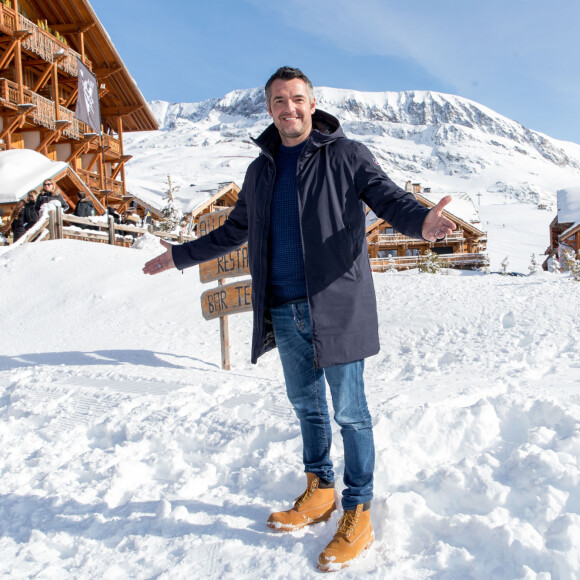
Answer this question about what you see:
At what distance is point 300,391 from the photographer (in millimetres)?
2295

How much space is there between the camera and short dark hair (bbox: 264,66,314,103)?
2199mm

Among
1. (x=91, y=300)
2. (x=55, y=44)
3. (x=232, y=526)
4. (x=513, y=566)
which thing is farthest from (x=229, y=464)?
(x=55, y=44)

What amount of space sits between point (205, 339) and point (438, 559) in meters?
4.77

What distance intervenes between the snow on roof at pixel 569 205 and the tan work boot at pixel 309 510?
33368 mm

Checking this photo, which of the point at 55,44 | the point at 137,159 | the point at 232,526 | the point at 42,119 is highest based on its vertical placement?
the point at 137,159

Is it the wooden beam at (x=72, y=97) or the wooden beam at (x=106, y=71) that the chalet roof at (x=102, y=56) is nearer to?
the wooden beam at (x=106, y=71)

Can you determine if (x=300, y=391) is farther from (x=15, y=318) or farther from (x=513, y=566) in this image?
(x=15, y=318)

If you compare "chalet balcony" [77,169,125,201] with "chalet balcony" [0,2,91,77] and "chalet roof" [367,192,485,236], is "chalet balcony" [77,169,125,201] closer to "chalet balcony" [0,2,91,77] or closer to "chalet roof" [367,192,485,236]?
"chalet balcony" [0,2,91,77]

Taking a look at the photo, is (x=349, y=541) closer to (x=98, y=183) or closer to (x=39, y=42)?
(x=39, y=42)

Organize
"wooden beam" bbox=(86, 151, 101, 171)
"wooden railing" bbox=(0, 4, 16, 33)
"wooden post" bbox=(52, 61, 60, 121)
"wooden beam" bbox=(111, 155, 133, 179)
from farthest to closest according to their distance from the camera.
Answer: "wooden beam" bbox=(111, 155, 133, 179) < "wooden beam" bbox=(86, 151, 101, 171) < "wooden post" bbox=(52, 61, 60, 121) < "wooden railing" bbox=(0, 4, 16, 33)

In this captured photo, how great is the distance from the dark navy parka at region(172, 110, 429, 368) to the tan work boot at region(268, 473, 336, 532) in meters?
0.66

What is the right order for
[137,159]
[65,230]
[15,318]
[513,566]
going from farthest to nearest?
[137,159] → [65,230] → [15,318] → [513,566]

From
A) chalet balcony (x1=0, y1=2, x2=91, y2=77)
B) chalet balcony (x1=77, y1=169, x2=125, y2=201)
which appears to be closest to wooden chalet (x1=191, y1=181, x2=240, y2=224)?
chalet balcony (x1=77, y1=169, x2=125, y2=201)

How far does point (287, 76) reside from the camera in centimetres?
220
